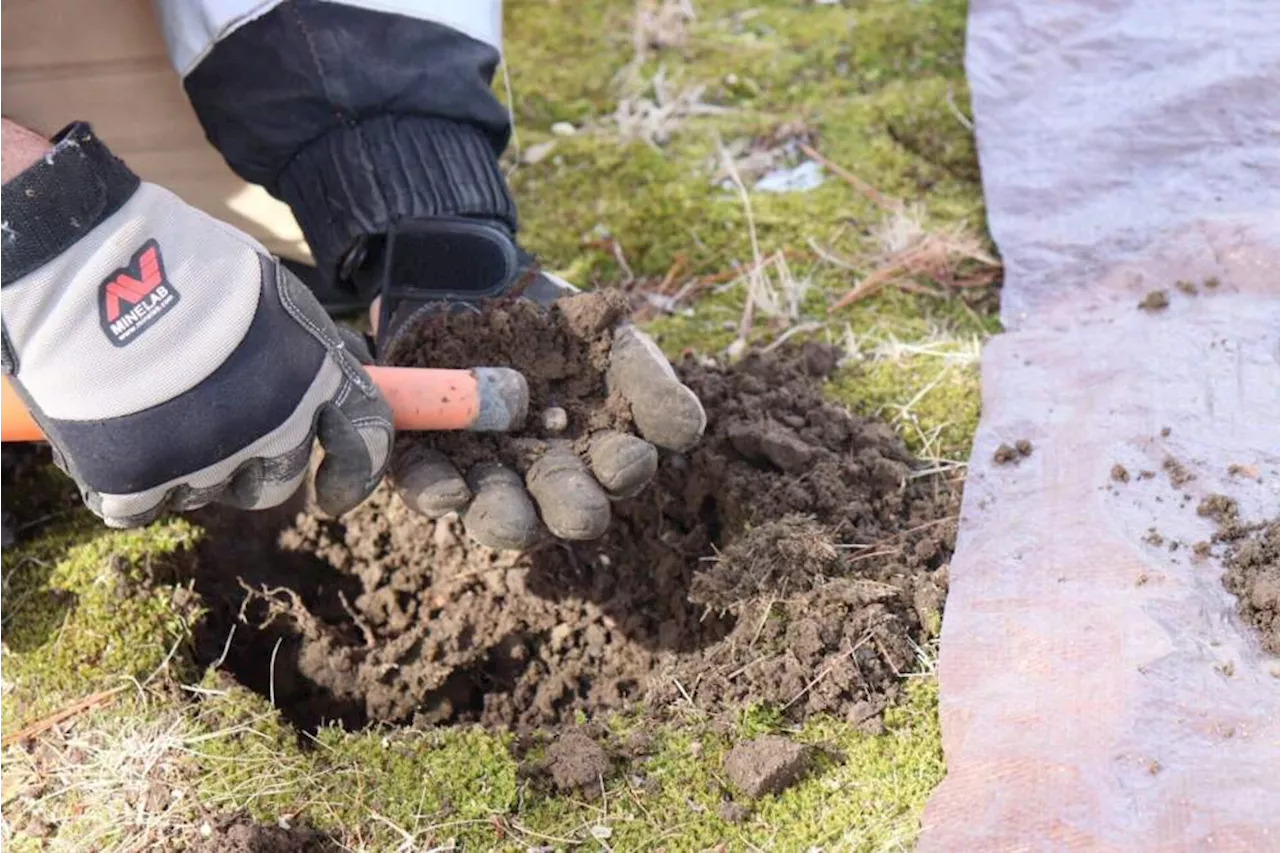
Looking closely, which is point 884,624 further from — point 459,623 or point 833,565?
point 459,623

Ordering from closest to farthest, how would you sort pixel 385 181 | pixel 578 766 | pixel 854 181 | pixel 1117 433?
pixel 578 766 < pixel 1117 433 < pixel 385 181 < pixel 854 181

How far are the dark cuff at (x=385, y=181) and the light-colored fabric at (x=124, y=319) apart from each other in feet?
2.15

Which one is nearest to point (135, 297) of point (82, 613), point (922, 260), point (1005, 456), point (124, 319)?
point (124, 319)

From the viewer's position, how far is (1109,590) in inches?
73.3

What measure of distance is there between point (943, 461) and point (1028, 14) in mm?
1453

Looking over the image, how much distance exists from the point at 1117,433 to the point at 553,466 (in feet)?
3.28

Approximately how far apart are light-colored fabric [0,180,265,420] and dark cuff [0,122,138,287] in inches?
0.7

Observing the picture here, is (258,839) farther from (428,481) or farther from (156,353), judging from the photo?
(156,353)

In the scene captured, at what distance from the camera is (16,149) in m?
1.90

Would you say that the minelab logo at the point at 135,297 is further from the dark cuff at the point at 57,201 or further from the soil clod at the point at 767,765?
the soil clod at the point at 767,765

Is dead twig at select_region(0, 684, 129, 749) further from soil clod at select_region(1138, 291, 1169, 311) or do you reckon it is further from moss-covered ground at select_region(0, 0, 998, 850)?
soil clod at select_region(1138, 291, 1169, 311)

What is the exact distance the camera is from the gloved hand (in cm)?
196

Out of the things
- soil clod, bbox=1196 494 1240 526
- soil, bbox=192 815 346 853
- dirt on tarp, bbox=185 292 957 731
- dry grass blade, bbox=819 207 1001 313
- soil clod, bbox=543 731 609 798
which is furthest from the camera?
dry grass blade, bbox=819 207 1001 313

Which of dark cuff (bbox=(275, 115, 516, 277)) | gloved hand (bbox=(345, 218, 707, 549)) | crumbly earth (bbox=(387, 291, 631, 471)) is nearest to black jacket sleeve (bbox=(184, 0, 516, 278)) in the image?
dark cuff (bbox=(275, 115, 516, 277))
